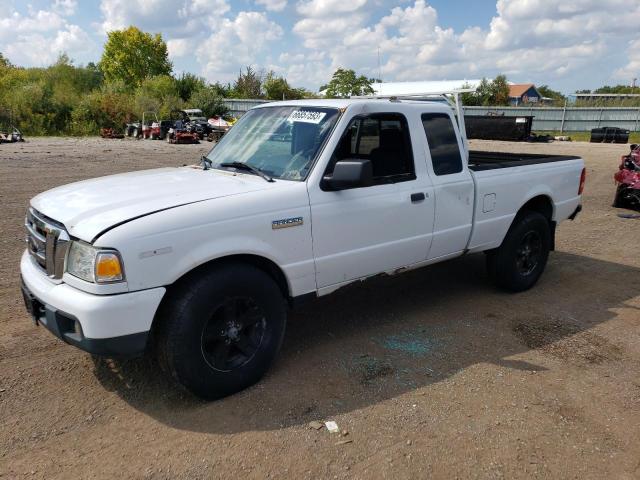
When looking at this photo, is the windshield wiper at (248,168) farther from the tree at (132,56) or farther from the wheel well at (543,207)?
the tree at (132,56)

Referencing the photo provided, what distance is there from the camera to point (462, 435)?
3143 millimetres

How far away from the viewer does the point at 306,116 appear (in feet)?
A: 13.4

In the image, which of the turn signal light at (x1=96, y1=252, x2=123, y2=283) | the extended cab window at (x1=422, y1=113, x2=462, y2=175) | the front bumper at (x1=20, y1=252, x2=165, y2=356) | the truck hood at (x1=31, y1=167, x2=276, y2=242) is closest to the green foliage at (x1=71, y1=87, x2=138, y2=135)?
the truck hood at (x1=31, y1=167, x2=276, y2=242)

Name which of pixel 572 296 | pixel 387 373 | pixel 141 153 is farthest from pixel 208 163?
pixel 141 153

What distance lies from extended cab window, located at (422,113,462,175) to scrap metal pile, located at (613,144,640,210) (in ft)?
24.4

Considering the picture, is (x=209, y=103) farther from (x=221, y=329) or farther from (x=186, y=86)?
(x=221, y=329)

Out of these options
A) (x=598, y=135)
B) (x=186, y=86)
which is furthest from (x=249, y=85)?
(x=598, y=135)

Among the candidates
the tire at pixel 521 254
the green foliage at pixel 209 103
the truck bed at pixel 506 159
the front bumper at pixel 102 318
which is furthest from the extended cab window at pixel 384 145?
the green foliage at pixel 209 103

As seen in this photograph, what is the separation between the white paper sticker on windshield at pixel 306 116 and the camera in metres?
3.99

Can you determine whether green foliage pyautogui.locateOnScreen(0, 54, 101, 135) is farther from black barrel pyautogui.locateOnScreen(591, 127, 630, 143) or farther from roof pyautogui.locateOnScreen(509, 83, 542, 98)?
roof pyautogui.locateOnScreen(509, 83, 542, 98)

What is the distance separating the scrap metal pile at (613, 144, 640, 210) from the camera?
33.7 ft

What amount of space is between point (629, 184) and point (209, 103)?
41.0m

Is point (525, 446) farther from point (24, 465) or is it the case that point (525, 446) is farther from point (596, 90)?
point (596, 90)

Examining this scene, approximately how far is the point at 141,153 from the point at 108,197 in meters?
20.1
